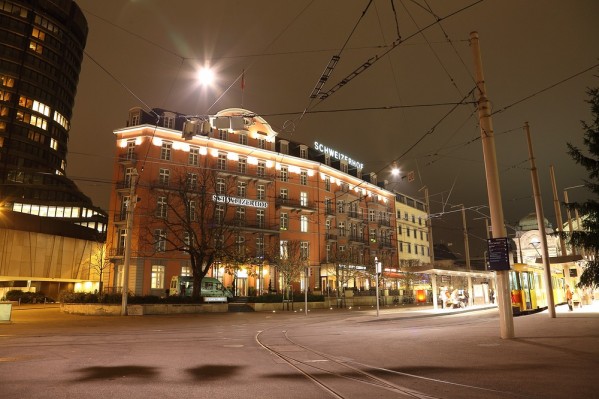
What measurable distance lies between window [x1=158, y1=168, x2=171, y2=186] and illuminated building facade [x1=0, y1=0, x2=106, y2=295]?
26257 millimetres

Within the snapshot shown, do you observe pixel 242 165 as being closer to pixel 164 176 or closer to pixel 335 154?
pixel 164 176

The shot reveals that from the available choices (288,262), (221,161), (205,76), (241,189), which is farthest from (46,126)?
(205,76)

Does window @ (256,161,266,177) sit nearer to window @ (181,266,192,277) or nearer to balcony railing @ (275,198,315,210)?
balcony railing @ (275,198,315,210)

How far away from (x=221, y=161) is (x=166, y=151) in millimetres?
6455

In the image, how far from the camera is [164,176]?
4825 centimetres

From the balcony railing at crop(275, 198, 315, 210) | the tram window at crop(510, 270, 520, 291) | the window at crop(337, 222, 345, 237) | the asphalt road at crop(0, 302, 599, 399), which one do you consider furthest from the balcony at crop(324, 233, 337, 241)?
the asphalt road at crop(0, 302, 599, 399)

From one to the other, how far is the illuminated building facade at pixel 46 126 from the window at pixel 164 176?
26257mm

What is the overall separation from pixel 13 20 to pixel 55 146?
24746 mm

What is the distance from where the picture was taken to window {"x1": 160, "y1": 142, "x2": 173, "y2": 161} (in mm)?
48562

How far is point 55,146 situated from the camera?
93.1 meters

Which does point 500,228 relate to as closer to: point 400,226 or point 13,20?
point 400,226

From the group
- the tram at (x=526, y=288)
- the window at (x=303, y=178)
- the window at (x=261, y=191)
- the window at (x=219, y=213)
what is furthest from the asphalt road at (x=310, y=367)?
the window at (x=303, y=178)

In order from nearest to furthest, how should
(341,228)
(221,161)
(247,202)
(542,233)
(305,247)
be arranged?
(542,233) < (247,202) < (221,161) < (305,247) < (341,228)

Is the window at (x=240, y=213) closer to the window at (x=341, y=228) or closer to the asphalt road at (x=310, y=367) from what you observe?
the window at (x=341, y=228)
